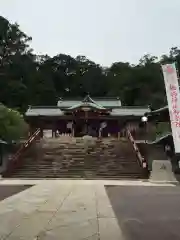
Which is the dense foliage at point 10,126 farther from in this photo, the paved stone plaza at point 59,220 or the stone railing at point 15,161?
the paved stone plaza at point 59,220

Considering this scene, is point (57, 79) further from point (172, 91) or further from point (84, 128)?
point (172, 91)

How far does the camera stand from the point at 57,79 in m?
70.4

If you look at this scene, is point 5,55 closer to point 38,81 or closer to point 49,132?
point 38,81

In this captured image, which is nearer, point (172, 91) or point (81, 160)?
point (172, 91)

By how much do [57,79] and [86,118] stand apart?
3397 centimetres

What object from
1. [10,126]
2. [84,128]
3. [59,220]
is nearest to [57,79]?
[84,128]

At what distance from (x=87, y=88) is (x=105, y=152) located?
4390 centimetres

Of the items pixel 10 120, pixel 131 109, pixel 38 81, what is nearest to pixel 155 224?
pixel 10 120

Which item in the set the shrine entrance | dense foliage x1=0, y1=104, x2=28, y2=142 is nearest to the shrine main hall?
the shrine entrance

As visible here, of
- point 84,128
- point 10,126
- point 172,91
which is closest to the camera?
point 172,91

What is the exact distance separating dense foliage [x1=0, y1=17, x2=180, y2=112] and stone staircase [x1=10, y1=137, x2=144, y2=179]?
23.4 m

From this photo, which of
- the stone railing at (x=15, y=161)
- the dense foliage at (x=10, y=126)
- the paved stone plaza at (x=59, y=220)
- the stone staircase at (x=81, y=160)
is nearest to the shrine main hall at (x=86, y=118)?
the stone staircase at (x=81, y=160)

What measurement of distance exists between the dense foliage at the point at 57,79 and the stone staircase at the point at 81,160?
23418 millimetres

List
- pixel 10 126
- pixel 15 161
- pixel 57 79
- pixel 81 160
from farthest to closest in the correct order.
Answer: pixel 57 79, pixel 10 126, pixel 81 160, pixel 15 161
